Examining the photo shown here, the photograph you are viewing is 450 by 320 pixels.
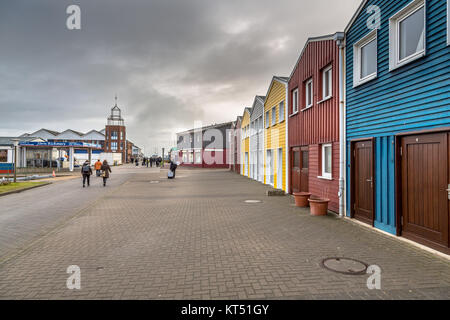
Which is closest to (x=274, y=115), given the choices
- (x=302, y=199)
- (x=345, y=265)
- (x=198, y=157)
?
(x=302, y=199)

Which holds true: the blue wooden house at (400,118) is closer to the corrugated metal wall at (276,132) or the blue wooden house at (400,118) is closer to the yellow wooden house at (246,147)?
the corrugated metal wall at (276,132)

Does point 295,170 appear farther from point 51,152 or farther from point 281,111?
point 51,152

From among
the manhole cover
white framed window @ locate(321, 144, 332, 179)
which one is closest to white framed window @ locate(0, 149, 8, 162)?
white framed window @ locate(321, 144, 332, 179)

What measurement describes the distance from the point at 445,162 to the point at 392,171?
148cm

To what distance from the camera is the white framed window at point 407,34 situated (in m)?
6.23

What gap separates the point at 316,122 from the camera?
453 inches

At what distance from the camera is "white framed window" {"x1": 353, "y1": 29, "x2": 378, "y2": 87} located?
789 cm

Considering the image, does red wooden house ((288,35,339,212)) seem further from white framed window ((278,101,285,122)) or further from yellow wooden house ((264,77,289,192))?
white framed window ((278,101,285,122))

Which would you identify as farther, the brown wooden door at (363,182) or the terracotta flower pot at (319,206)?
the terracotta flower pot at (319,206)

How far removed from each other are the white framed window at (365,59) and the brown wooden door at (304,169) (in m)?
4.42

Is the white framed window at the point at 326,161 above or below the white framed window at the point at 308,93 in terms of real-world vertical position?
below

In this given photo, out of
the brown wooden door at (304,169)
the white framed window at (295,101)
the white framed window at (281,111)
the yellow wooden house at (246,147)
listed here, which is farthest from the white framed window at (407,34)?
the yellow wooden house at (246,147)

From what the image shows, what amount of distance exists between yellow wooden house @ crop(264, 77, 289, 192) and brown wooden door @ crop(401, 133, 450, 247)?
8.51m

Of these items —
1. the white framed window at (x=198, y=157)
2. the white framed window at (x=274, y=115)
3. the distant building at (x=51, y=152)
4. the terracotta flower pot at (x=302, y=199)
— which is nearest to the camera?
the terracotta flower pot at (x=302, y=199)
